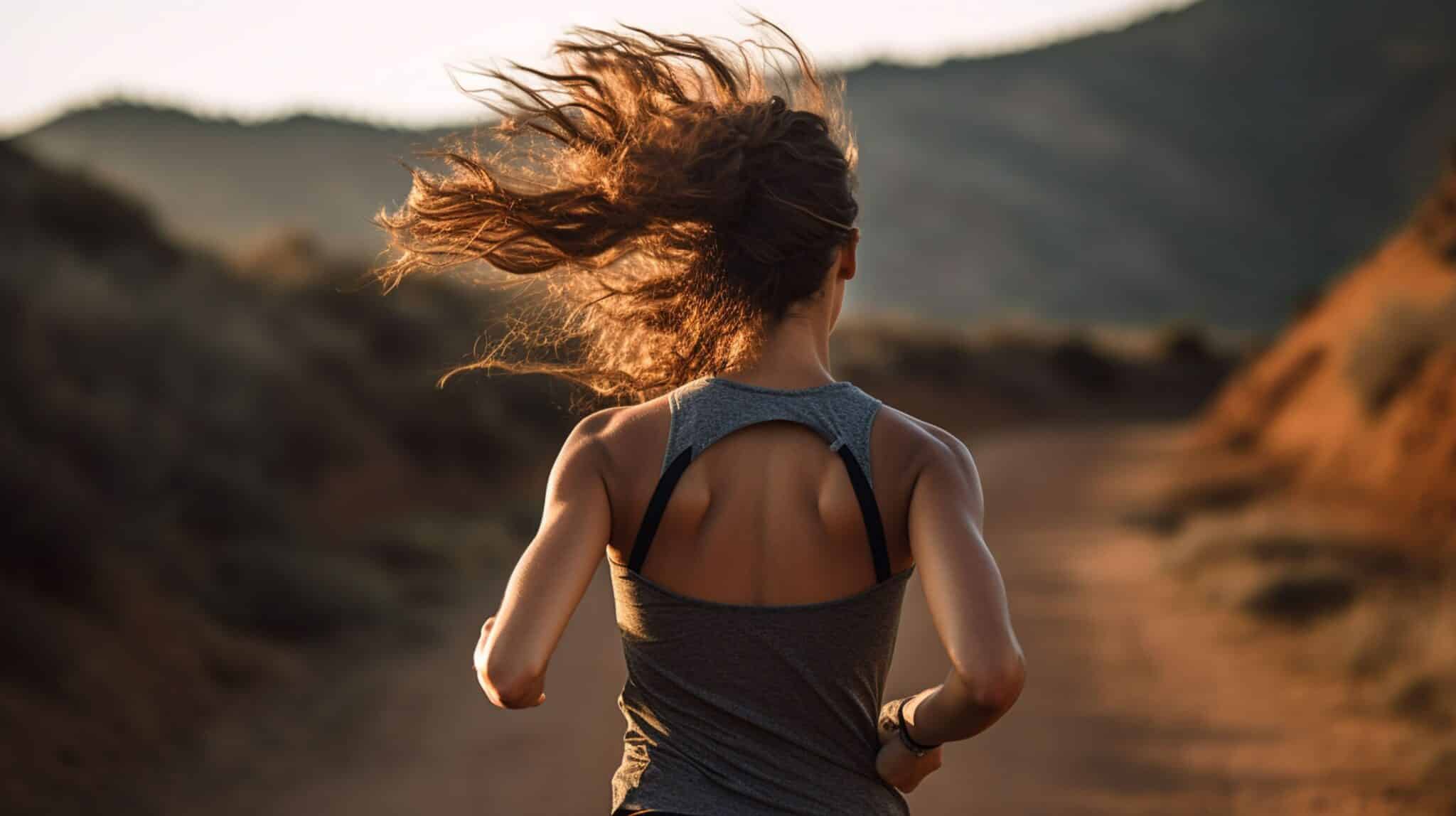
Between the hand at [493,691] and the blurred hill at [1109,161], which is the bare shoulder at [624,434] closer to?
the hand at [493,691]

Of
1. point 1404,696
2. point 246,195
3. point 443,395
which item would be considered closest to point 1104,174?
point 246,195

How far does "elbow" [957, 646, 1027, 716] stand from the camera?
1.83 m

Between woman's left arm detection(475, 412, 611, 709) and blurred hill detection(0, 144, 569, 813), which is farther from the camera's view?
blurred hill detection(0, 144, 569, 813)

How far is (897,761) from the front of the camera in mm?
1976

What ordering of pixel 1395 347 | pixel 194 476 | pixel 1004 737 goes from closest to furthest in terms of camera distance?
pixel 1004 737
pixel 194 476
pixel 1395 347

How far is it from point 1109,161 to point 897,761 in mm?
109900

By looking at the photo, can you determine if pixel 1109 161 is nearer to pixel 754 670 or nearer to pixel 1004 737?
pixel 1004 737

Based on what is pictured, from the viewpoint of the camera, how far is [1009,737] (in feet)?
23.4

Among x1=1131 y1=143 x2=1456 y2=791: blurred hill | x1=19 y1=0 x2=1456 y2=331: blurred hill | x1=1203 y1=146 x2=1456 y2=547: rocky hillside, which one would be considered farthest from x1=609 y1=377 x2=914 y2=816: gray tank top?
x1=19 y1=0 x2=1456 y2=331: blurred hill

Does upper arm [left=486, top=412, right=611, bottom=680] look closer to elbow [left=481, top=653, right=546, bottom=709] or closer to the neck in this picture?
elbow [left=481, top=653, right=546, bottom=709]

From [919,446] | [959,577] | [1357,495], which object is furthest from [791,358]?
[1357,495]

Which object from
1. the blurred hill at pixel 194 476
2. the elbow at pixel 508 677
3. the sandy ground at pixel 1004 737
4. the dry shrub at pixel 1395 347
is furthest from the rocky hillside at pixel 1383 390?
the elbow at pixel 508 677

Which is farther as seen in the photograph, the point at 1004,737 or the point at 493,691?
the point at 1004,737

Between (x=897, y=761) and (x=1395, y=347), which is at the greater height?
(x=897, y=761)
